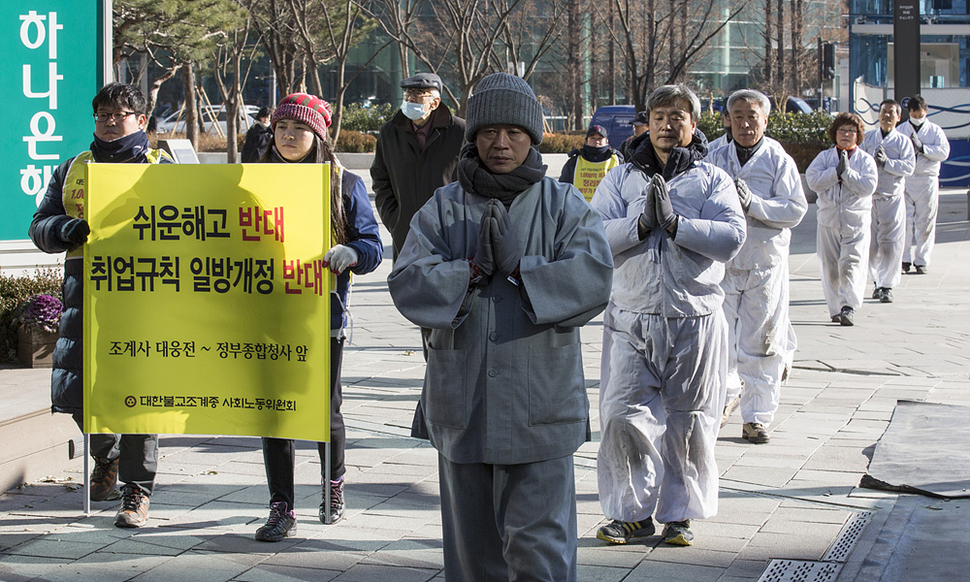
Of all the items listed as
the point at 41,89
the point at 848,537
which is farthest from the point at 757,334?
the point at 41,89

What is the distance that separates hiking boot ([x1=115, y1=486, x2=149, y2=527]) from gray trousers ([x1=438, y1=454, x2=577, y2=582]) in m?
1.80

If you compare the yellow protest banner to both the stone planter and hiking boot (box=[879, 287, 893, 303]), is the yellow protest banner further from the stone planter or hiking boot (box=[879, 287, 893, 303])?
hiking boot (box=[879, 287, 893, 303])

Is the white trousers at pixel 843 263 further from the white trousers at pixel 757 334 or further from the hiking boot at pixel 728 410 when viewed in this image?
the white trousers at pixel 757 334

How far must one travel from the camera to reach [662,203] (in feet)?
14.2

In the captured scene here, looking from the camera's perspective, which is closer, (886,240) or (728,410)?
(728,410)

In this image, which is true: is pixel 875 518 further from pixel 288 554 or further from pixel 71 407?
pixel 71 407

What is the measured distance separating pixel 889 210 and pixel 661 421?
27.0 feet

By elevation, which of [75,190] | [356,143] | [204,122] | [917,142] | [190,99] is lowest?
[75,190]

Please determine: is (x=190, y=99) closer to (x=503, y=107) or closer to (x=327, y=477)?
(x=327, y=477)

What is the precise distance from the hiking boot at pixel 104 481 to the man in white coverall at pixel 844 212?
6.98 metres

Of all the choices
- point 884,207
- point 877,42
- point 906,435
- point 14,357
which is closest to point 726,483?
point 906,435

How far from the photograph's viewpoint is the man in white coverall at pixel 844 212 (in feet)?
32.8

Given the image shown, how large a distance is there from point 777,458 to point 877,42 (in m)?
28.0

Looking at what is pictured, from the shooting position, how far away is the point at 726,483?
5.43m
